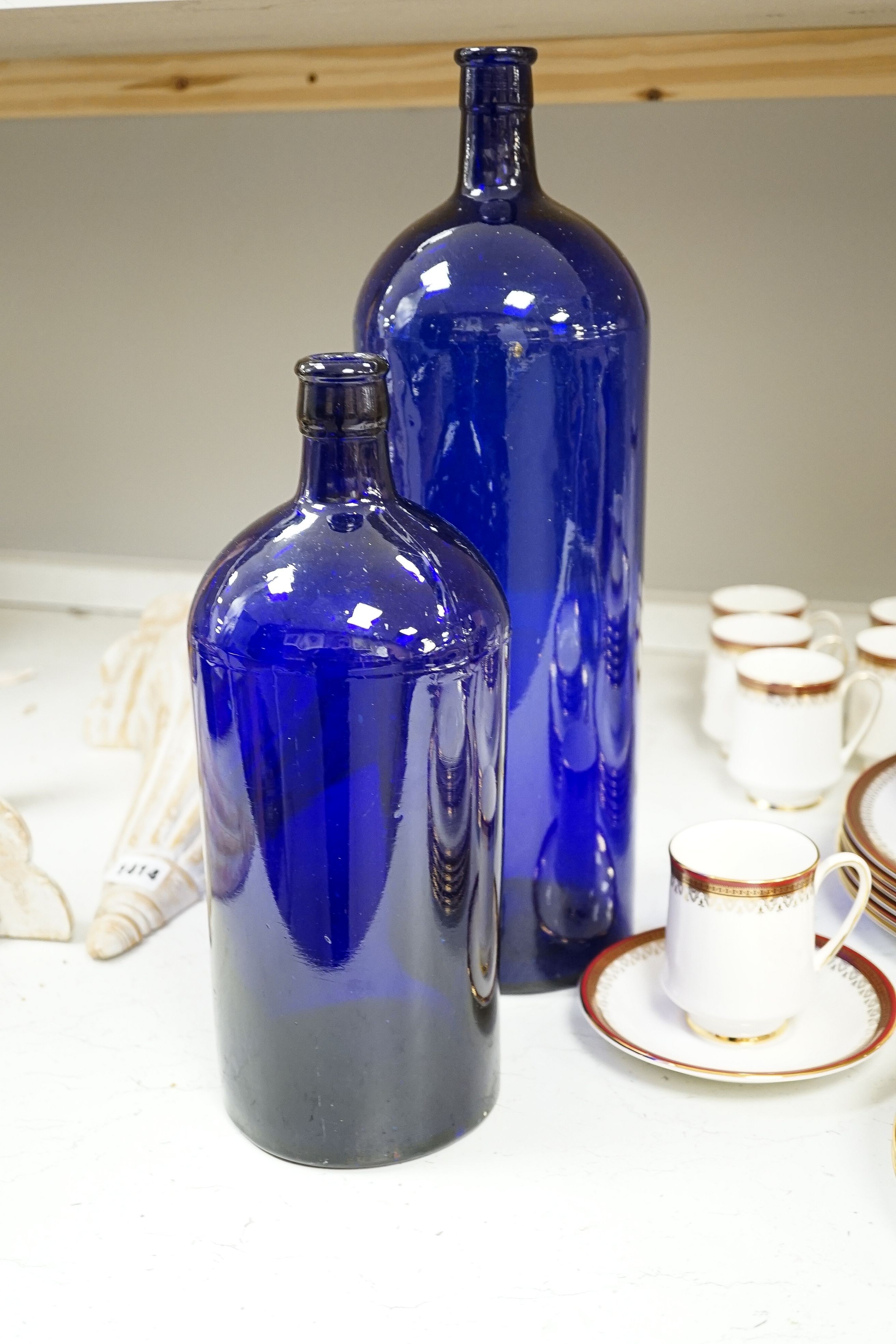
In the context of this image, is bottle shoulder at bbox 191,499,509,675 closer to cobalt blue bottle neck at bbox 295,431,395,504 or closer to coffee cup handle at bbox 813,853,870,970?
cobalt blue bottle neck at bbox 295,431,395,504

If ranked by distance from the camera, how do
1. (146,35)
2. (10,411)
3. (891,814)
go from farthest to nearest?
(10,411) → (146,35) → (891,814)

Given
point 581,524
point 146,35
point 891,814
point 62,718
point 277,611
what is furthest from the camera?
point 62,718

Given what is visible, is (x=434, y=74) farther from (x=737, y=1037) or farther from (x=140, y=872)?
(x=737, y=1037)

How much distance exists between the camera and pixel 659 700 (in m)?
1.13

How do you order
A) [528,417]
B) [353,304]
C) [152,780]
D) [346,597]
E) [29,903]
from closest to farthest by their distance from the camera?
[346,597] → [528,417] → [29,903] → [152,780] → [353,304]

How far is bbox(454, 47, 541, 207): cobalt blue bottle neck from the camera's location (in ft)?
2.03

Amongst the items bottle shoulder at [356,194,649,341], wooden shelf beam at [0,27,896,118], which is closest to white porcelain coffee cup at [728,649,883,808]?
bottle shoulder at [356,194,649,341]

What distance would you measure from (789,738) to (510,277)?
0.42 m

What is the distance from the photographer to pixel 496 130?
0.63 meters

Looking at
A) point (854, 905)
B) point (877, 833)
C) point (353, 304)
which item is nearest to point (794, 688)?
point (877, 833)

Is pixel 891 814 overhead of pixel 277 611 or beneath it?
beneath

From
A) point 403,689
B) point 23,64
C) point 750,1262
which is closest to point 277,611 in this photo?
point 403,689

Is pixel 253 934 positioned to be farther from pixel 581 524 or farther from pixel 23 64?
pixel 23 64

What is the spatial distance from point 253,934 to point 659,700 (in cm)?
62
